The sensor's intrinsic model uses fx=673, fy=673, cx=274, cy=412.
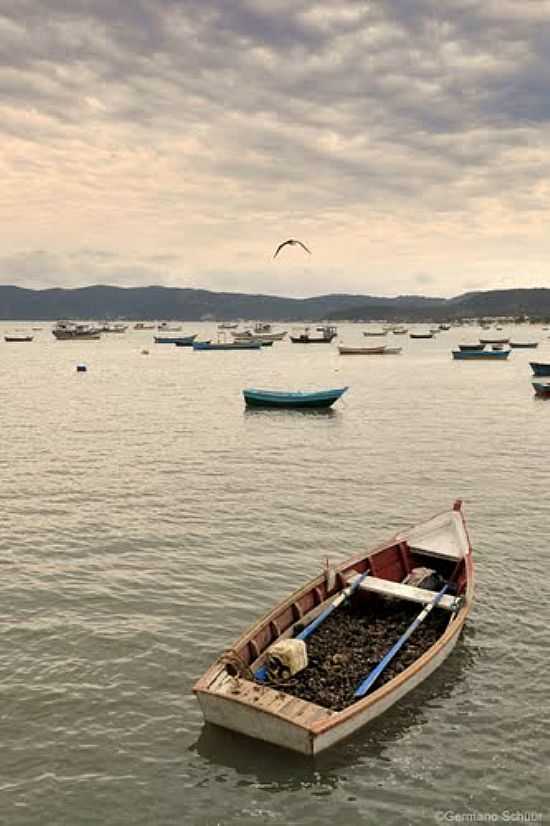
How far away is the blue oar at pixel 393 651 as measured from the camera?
12.2m

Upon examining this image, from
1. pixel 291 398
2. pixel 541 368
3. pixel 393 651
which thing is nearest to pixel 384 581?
pixel 393 651

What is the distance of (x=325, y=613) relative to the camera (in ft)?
49.2

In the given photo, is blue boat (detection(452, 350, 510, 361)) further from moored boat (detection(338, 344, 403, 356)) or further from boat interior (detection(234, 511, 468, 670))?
boat interior (detection(234, 511, 468, 670))

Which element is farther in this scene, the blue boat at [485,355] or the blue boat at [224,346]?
the blue boat at [224,346]

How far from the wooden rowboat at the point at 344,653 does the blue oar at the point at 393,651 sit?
0.03 meters

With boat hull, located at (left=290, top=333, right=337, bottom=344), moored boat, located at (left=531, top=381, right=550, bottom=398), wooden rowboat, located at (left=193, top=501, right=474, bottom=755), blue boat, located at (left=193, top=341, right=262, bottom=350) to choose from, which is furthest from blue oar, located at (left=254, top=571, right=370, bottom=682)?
boat hull, located at (left=290, top=333, right=337, bottom=344)

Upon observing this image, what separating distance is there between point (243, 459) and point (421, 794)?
25.2 meters

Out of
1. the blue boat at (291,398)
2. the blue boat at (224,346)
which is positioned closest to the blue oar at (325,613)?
the blue boat at (291,398)

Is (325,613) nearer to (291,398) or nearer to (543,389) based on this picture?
(291,398)

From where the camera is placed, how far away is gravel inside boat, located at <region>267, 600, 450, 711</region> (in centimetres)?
1228

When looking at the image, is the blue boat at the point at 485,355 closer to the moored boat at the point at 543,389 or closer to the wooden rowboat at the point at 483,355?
the wooden rowboat at the point at 483,355

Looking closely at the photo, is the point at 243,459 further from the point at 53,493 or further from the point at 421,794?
the point at 421,794

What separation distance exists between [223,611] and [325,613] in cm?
304

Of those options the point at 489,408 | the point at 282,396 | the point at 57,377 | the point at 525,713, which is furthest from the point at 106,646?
the point at 57,377
